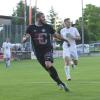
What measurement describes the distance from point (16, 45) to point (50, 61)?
132 ft

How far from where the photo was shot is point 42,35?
14.4 m

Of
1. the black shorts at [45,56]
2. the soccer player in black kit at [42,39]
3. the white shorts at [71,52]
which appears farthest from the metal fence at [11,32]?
the black shorts at [45,56]

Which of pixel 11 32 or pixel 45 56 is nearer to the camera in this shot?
pixel 45 56

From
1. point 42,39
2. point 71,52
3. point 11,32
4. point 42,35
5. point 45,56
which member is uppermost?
point 11,32

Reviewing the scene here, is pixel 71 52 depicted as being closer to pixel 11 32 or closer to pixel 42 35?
pixel 42 35

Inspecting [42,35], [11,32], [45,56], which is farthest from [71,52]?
[11,32]

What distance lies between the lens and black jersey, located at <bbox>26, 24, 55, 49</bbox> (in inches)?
564

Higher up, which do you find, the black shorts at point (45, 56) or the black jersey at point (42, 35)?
the black jersey at point (42, 35)

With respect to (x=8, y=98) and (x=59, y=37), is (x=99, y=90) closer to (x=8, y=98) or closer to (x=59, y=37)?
(x=59, y=37)

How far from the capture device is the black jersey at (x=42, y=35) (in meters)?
14.3

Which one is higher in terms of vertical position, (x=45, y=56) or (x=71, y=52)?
(x=45, y=56)

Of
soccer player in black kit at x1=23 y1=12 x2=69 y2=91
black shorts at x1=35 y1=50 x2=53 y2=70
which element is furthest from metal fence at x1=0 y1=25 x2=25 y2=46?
black shorts at x1=35 y1=50 x2=53 y2=70

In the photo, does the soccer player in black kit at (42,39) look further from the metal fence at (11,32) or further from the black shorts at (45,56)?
the metal fence at (11,32)

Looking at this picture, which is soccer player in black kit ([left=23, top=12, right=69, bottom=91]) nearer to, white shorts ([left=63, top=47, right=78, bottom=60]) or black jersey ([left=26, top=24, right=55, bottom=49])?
black jersey ([left=26, top=24, right=55, bottom=49])
